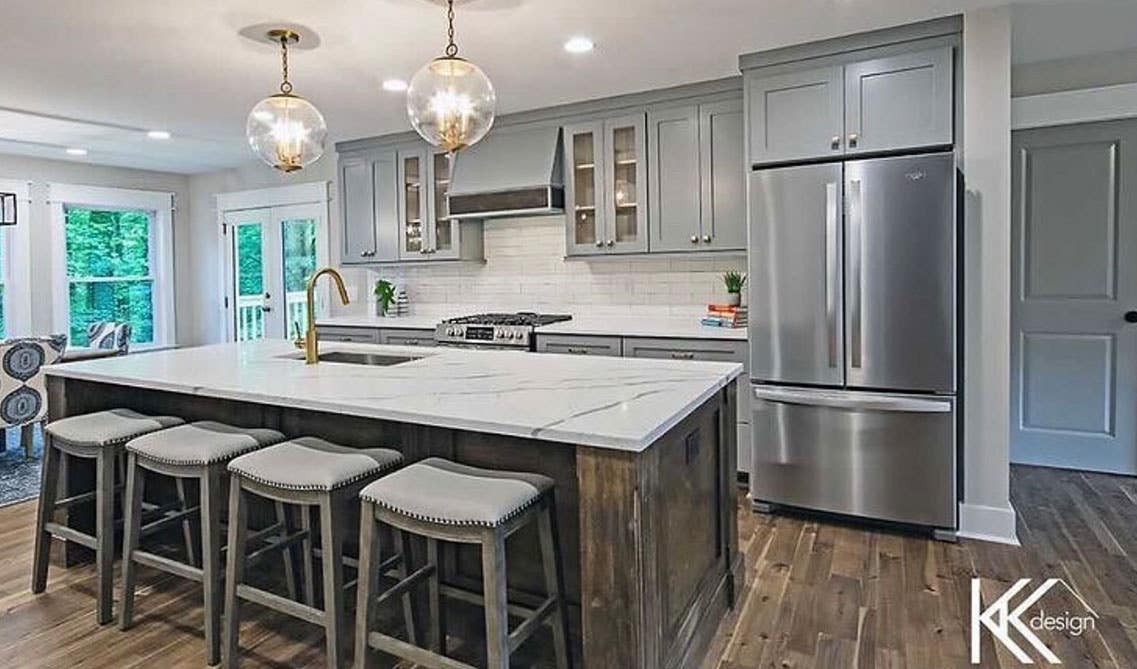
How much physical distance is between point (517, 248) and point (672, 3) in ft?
8.47

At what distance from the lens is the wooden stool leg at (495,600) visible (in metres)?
1.71

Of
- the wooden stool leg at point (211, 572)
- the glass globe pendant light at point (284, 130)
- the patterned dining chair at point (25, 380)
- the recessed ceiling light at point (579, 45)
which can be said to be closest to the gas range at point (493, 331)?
the recessed ceiling light at point (579, 45)

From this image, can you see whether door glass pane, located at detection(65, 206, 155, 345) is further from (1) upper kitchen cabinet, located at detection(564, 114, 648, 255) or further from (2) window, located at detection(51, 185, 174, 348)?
(1) upper kitchen cabinet, located at detection(564, 114, 648, 255)

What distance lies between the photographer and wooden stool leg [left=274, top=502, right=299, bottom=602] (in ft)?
8.39

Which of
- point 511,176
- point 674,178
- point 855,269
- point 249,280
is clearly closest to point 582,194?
point 511,176

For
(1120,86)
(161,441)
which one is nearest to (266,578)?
(161,441)

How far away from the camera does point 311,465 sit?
2084 millimetres

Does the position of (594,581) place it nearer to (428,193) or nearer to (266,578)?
(266,578)

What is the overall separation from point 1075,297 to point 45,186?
26.0 feet

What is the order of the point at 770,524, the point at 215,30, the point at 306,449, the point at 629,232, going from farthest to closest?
the point at 629,232 < the point at 770,524 < the point at 215,30 < the point at 306,449

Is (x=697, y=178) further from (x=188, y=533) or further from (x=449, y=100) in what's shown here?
(x=188, y=533)

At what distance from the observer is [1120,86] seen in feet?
13.0

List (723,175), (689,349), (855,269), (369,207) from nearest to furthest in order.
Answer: (855,269) → (689,349) → (723,175) → (369,207)

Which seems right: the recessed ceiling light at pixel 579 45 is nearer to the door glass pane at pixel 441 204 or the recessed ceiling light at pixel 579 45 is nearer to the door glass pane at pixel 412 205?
the door glass pane at pixel 441 204
